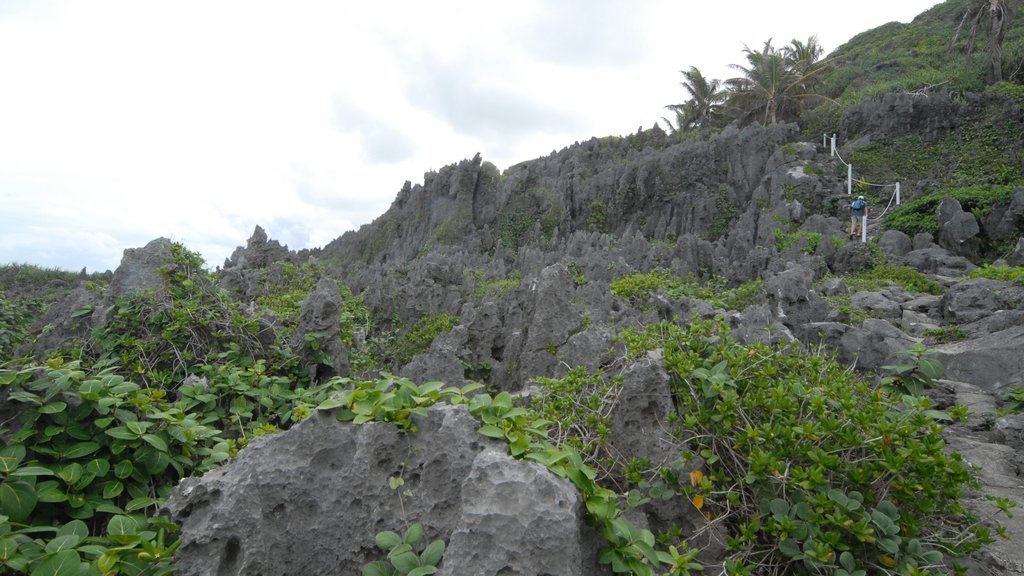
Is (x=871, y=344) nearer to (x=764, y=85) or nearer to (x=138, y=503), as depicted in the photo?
(x=138, y=503)

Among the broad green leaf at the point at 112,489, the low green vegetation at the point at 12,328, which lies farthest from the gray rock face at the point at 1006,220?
the low green vegetation at the point at 12,328

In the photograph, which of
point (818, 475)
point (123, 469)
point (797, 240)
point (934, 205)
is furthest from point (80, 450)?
point (934, 205)

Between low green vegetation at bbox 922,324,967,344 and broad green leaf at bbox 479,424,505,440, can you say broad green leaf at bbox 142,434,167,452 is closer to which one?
broad green leaf at bbox 479,424,505,440

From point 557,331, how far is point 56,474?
5.33 m

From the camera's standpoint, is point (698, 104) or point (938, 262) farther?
point (698, 104)

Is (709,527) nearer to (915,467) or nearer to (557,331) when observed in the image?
(915,467)

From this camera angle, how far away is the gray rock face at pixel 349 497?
2094mm

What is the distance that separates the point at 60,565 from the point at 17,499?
54cm

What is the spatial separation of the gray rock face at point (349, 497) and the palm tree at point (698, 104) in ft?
125

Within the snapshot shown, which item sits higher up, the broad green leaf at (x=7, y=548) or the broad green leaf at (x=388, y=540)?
the broad green leaf at (x=7, y=548)

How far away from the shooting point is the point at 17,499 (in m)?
2.21

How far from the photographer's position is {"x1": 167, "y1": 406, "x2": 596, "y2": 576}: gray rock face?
2.09 m

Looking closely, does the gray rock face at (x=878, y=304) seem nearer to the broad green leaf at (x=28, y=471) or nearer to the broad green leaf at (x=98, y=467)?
the broad green leaf at (x=98, y=467)

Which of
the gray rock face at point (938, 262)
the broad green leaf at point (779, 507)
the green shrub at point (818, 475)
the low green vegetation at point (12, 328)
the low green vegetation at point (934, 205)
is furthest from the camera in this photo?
the low green vegetation at point (934, 205)
